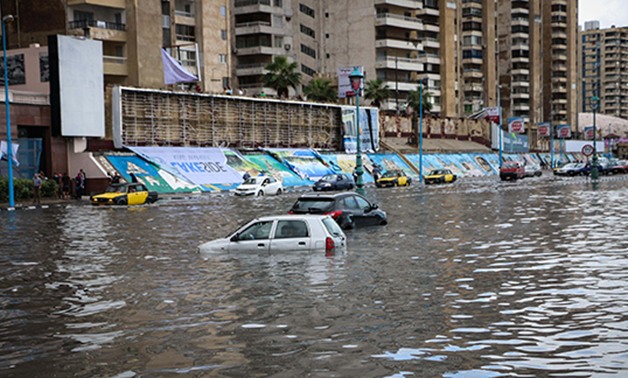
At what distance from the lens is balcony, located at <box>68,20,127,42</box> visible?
59.9 meters

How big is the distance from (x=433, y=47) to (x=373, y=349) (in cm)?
10934

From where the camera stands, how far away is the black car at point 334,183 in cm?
5550

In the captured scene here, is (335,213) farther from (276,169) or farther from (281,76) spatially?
(281,76)

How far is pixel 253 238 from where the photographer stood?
17641 millimetres

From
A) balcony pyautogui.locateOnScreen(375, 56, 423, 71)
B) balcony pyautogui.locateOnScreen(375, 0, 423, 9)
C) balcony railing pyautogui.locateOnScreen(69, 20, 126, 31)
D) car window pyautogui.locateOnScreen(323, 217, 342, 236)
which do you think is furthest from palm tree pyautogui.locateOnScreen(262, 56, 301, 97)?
car window pyautogui.locateOnScreen(323, 217, 342, 236)

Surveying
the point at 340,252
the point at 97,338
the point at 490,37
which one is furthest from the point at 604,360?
the point at 490,37

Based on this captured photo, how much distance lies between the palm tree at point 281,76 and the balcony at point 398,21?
84.7ft

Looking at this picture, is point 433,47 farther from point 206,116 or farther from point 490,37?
point 206,116

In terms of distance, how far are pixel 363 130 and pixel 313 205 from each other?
58643 mm

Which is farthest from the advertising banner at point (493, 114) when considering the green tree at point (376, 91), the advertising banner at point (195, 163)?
the advertising banner at point (195, 163)

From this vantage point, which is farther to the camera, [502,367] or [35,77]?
[35,77]

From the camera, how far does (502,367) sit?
315 inches

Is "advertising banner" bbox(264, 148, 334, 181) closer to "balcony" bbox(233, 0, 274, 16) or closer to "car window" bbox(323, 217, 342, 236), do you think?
"balcony" bbox(233, 0, 274, 16)

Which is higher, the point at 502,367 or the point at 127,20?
the point at 127,20
